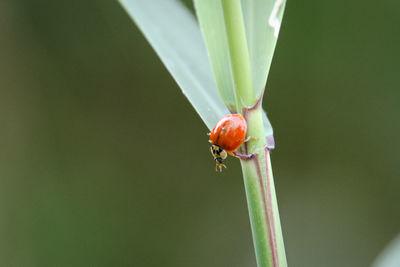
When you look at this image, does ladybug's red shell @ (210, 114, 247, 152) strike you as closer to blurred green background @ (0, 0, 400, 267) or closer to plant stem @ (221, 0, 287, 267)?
plant stem @ (221, 0, 287, 267)

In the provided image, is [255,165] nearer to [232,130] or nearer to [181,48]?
[232,130]

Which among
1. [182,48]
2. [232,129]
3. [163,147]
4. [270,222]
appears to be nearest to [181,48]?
[182,48]

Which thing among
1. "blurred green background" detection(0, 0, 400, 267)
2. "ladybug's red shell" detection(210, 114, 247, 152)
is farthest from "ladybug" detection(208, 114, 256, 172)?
"blurred green background" detection(0, 0, 400, 267)

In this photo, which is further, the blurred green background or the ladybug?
the blurred green background

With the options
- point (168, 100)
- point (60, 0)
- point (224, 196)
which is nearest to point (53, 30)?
point (60, 0)

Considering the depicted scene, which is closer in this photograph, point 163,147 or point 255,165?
point 255,165

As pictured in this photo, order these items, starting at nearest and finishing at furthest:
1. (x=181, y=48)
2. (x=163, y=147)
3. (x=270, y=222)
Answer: (x=270, y=222) → (x=181, y=48) → (x=163, y=147)

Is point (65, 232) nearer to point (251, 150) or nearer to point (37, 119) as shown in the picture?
point (37, 119)
